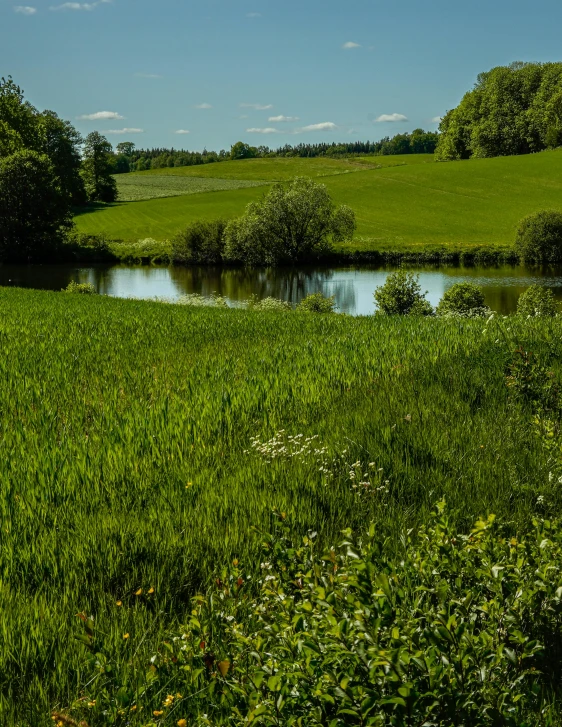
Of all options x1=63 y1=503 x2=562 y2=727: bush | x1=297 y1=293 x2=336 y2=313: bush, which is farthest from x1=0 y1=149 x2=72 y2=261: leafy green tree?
x1=63 y1=503 x2=562 y2=727: bush

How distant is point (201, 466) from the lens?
5402 millimetres

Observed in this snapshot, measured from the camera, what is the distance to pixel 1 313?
708 inches

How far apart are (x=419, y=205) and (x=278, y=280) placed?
44420 millimetres

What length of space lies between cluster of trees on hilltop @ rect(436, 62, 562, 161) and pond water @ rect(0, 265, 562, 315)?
69102 mm

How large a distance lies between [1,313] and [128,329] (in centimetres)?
544

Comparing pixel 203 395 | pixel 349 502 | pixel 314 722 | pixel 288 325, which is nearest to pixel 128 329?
pixel 288 325

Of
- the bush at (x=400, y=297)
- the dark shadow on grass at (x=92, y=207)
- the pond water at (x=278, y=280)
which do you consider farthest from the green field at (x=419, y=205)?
the bush at (x=400, y=297)

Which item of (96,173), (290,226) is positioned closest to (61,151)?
(96,173)

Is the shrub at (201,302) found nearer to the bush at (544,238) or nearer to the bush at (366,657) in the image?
the bush at (366,657)

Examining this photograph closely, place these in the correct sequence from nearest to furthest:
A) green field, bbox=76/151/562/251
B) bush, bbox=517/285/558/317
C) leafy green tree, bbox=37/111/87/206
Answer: bush, bbox=517/285/558/317 < green field, bbox=76/151/562/251 < leafy green tree, bbox=37/111/87/206

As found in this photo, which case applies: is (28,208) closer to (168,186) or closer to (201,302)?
(201,302)

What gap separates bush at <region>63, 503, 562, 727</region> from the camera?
1959mm

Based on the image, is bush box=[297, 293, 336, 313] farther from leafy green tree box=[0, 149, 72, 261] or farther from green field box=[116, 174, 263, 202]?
green field box=[116, 174, 263, 202]

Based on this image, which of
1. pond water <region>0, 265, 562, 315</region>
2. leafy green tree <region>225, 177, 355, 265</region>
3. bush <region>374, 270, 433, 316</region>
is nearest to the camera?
bush <region>374, 270, 433, 316</region>
